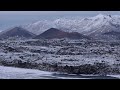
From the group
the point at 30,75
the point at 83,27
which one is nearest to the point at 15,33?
the point at 30,75

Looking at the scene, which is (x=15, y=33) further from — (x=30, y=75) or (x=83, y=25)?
(x=83, y=25)

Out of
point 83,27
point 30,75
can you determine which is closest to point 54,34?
point 83,27

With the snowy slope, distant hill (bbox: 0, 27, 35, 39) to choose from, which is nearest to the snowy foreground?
distant hill (bbox: 0, 27, 35, 39)

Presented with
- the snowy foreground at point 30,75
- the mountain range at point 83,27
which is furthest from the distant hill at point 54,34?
the snowy foreground at point 30,75

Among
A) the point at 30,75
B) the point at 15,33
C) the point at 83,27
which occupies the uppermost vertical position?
the point at 83,27

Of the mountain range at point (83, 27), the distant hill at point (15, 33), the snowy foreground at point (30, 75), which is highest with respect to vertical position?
the mountain range at point (83, 27)

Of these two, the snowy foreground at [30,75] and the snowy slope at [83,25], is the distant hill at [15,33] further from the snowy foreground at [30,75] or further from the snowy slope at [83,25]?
the snowy foreground at [30,75]

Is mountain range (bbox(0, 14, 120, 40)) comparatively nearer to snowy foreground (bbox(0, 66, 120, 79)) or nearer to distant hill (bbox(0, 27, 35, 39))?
distant hill (bbox(0, 27, 35, 39))

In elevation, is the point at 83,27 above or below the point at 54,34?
above

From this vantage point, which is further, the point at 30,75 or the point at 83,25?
the point at 83,25
